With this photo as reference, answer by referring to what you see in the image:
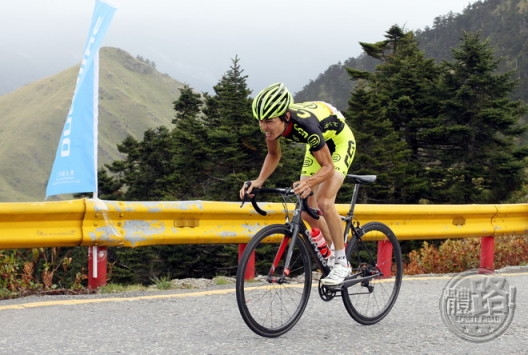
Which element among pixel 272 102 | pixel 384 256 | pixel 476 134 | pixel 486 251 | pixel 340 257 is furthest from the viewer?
pixel 476 134

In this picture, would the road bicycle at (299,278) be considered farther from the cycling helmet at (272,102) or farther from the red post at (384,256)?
the cycling helmet at (272,102)

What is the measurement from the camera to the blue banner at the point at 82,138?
7.48 m

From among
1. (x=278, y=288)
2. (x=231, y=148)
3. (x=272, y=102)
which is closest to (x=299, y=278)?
(x=278, y=288)

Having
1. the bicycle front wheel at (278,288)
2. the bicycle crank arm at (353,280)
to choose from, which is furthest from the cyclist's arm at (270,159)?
the bicycle crank arm at (353,280)

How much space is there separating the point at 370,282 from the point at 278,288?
3.35 feet

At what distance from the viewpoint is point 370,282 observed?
5086 millimetres

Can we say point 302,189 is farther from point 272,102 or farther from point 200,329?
point 200,329

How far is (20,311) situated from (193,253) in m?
35.1

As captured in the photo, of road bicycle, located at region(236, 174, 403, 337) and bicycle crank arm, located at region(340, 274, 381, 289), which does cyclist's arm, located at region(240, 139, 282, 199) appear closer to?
road bicycle, located at region(236, 174, 403, 337)

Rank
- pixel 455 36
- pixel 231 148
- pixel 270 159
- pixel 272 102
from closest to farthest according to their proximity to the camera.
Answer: pixel 272 102 → pixel 270 159 → pixel 231 148 → pixel 455 36

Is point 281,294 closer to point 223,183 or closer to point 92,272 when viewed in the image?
point 92,272

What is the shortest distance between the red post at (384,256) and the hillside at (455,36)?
110436 mm

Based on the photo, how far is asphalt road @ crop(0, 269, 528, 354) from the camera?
4.02 m

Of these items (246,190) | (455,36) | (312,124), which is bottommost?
(246,190)
